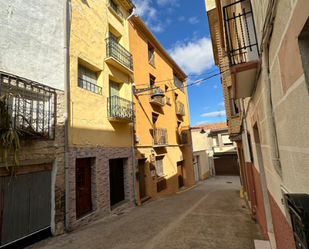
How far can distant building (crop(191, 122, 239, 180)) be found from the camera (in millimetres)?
23922

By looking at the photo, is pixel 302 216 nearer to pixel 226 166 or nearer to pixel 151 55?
pixel 151 55

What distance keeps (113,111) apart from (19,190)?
4.52 metres

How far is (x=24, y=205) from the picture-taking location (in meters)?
4.78

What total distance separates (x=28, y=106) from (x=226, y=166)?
81.4 ft

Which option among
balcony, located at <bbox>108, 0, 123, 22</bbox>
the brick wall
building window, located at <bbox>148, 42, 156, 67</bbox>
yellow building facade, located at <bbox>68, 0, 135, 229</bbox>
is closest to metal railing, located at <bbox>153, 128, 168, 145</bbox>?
yellow building facade, located at <bbox>68, 0, 135, 229</bbox>

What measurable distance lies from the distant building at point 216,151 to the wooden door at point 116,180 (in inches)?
622

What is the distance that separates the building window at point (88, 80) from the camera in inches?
290

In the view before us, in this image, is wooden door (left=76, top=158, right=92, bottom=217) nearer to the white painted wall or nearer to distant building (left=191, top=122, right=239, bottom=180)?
the white painted wall

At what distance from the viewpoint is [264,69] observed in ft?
7.32

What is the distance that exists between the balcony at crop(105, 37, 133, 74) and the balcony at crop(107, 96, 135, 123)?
5.43 feet

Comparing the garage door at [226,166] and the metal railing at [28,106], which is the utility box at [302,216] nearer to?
the metal railing at [28,106]

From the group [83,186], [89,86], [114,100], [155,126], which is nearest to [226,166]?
[155,126]

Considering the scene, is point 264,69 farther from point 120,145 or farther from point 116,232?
point 120,145

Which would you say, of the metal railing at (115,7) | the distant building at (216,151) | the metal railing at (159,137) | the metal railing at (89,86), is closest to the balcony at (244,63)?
the metal railing at (89,86)
